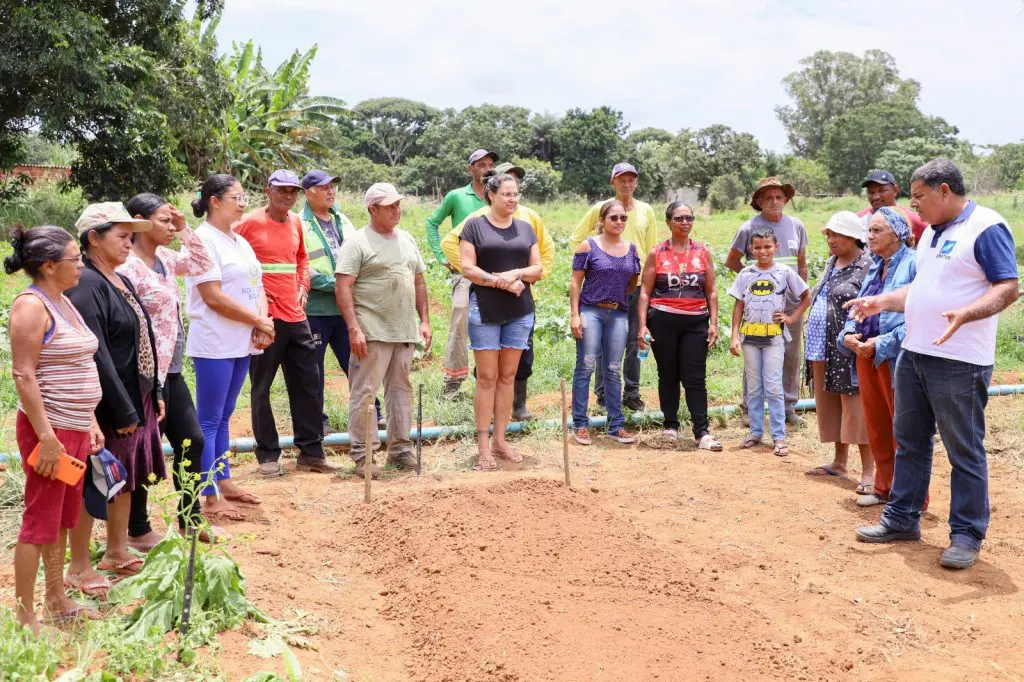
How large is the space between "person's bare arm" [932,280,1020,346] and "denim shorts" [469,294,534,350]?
2893 mm

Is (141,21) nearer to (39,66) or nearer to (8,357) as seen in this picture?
(39,66)

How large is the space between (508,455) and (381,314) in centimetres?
141


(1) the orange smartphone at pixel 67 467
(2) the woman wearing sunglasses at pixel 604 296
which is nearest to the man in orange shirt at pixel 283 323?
(2) the woman wearing sunglasses at pixel 604 296

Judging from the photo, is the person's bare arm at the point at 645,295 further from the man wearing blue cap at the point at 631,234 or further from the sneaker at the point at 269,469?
the sneaker at the point at 269,469

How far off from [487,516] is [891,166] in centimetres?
4190

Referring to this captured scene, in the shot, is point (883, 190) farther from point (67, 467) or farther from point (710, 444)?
point (67, 467)

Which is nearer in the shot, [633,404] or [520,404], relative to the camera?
[520,404]

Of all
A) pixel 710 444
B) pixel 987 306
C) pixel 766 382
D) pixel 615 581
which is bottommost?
pixel 615 581

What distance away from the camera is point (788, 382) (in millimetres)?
7734

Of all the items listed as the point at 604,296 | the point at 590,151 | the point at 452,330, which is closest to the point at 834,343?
the point at 604,296

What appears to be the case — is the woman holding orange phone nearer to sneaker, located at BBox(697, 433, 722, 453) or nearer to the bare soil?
the bare soil

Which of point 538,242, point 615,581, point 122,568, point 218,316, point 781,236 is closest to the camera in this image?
point 122,568

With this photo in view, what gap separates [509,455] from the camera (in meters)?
6.60

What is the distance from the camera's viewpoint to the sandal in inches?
260
